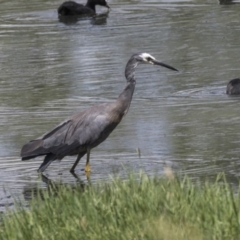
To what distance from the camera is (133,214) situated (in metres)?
6.81

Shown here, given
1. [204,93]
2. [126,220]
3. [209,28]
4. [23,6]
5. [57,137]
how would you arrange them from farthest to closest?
[23,6], [209,28], [204,93], [57,137], [126,220]

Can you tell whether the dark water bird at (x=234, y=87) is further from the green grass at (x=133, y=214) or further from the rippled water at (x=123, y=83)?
the green grass at (x=133, y=214)

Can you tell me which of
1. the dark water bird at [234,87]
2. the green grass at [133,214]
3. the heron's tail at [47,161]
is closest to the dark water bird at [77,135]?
the heron's tail at [47,161]

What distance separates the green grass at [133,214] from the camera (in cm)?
646

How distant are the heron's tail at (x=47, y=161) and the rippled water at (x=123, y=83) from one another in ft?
0.28

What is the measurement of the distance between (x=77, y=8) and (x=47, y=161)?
14.0 m

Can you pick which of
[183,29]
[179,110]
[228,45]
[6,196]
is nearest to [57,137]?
[6,196]

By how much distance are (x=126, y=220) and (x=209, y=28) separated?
1377 cm

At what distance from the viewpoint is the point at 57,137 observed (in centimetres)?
1057

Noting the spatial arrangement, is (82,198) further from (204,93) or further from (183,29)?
(183,29)

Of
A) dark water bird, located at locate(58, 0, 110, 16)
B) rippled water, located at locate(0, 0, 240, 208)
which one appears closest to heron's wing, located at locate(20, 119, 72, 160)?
rippled water, located at locate(0, 0, 240, 208)

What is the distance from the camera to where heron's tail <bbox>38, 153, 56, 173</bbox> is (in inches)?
407

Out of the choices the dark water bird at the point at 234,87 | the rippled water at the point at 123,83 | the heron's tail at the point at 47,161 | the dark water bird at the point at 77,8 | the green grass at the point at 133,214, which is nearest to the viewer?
the green grass at the point at 133,214

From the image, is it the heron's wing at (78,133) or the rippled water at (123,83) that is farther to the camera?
the rippled water at (123,83)
